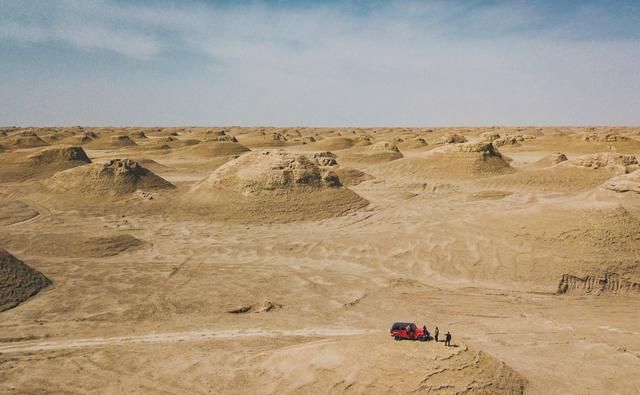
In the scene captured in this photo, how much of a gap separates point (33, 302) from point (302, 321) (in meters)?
7.07

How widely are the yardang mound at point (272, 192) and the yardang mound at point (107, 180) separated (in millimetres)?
3810

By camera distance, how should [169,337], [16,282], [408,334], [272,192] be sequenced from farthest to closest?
[272,192] → [16,282] → [169,337] → [408,334]

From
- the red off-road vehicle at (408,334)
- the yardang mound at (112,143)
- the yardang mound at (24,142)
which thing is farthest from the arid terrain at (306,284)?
the yardang mound at (112,143)

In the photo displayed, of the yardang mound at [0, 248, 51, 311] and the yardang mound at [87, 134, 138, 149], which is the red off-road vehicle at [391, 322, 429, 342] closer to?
→ the yardang mound at [0, 248, 51, 311]

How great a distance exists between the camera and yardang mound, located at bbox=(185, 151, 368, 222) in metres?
21.8

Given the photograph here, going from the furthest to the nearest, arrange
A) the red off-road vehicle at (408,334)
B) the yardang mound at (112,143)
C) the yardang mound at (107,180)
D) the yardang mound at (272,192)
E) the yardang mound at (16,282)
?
the yardang mound at (112,143) → the yardang mound at (107,180) → the yardang mound at (272,192) → the yardang mound at (16,282) → the red off-road vehicle at (408,334)

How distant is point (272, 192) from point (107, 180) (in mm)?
9714

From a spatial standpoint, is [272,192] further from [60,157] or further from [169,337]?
[60,157]

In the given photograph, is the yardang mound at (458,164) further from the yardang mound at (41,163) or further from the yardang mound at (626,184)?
the yardang mound at (41,163)

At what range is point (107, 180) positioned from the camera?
2539cm

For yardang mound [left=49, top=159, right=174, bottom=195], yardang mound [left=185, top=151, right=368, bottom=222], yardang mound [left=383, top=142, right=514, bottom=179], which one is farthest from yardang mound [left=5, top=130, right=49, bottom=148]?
yardang mound [left=383, top=142, right=514, bottom=179]

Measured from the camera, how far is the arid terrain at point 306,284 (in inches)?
329

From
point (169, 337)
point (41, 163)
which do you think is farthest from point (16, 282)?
point (41, 163)

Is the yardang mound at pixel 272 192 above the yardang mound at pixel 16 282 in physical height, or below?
above
